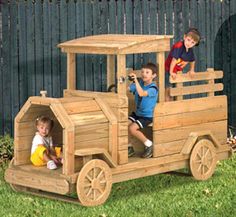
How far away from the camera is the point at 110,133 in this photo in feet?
34.6

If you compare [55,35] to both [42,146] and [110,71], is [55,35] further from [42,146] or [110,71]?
[42,146]

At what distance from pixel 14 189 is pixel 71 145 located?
1319mm

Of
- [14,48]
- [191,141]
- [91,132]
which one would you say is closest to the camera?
[91,132]

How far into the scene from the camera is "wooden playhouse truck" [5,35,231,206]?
402 inches

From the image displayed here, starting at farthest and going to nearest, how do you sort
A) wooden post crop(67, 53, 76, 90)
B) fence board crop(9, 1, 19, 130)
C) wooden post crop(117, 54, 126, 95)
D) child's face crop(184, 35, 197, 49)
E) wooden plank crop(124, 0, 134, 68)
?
1. wooden plank crop(124, 0, 134, 68)
2. fence board crop(9, 1, 19, 130)
3. child's face crop(184, 35, 197, 49)
4. wooden post crop(67, 53, 76, 90)
5. wooden post crop(117, 54, 126, 95)

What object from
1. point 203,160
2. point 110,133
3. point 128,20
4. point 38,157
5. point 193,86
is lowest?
point 203,160

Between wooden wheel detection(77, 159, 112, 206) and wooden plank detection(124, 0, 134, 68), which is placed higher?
wooden plank detection(124, 0, 134, 68)

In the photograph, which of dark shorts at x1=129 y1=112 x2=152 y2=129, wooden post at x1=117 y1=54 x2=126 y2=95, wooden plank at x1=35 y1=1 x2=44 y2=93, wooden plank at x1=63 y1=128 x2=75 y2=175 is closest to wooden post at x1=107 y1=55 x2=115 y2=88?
dark shorts at x1=129 y1=112 x2=152 y2=129

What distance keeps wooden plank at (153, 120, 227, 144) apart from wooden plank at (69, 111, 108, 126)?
874 millimetres

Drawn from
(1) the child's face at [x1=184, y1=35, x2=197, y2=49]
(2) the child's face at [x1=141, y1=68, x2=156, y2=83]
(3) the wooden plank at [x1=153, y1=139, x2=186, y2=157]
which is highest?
(1) the child's face at [x1=184, y1=35, x2=197, y2=49]

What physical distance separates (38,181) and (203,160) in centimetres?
224

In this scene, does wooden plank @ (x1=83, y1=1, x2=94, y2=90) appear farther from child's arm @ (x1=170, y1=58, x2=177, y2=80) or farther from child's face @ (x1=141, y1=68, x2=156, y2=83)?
child's face @ (x1=141, y1=68, x2=156, y2=83)

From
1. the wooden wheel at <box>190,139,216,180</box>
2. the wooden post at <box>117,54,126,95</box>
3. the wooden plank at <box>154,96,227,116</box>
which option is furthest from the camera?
the wooden wheel at <box>190,139,216,180</box>

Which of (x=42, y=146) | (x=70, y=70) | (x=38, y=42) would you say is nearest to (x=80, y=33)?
(x=38, y=42)
